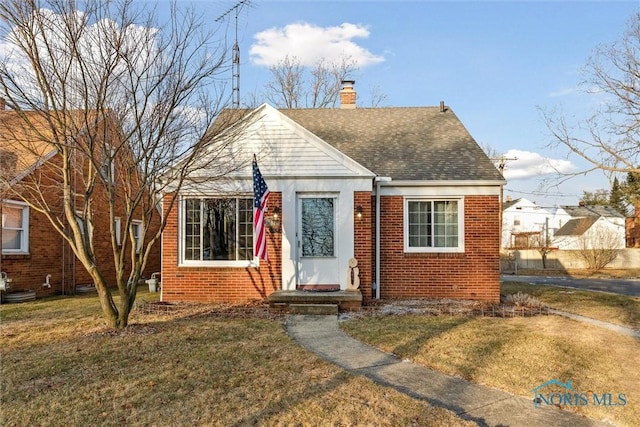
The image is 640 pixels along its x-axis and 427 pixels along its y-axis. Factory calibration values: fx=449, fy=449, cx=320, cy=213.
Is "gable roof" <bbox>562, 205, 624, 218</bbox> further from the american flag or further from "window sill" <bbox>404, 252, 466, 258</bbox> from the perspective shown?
the american flag

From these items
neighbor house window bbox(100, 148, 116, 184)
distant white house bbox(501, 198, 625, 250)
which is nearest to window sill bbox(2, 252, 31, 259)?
neighbor house window bbox(100, 148, 116, 184)

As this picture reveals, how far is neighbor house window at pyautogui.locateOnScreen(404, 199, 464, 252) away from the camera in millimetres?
11148

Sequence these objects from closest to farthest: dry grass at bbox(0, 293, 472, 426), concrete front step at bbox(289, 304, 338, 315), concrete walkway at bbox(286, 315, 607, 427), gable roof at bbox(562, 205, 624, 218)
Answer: dry grass at bbox(0, 293, 472, 426) → concrete walkway at bbox(286, 315, 607, 427) → concrete front step at bbox(289, 304, 338, 315) → gable roof at bbox(562, 205, 624, 218)

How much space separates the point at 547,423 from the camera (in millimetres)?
4074

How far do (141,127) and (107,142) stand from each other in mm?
602

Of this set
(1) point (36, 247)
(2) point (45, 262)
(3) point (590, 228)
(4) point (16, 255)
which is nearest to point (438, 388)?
(4) point (16, 255)

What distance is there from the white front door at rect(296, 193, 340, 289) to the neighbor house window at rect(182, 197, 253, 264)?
1.23 m

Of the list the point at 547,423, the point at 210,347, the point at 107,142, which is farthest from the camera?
the point at 107,142

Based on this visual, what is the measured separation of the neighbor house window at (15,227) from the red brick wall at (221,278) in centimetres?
541

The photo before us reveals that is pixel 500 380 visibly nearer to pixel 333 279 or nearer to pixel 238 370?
pixel 238 370

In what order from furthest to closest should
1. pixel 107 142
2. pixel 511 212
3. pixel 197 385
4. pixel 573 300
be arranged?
pixel 511 212 → pixel 573 300 → pixel 107 142 → pixel 197 385

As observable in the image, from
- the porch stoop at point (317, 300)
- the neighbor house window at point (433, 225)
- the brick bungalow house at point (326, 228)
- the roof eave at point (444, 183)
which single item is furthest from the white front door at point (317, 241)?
the neighbor house window at point (433, 225)

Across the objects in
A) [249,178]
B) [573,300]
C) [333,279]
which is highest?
[249,178]

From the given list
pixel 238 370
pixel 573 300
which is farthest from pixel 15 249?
pixel 573 300
